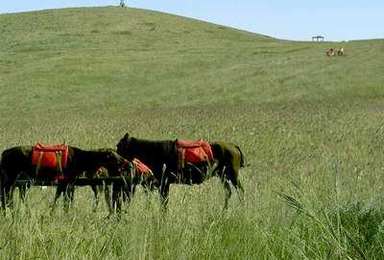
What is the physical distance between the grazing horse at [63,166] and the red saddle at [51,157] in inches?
0.9

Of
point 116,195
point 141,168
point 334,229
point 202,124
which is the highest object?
point 334,229

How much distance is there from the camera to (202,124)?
75.4 feet

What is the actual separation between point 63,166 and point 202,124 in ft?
49.3

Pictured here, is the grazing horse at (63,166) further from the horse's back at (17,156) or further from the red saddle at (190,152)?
the red saddle at (190,152)

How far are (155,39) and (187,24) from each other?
594 inches

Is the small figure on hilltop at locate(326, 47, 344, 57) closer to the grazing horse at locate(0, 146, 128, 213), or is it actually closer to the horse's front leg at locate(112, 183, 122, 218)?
the grazing horse at locate(0, 146, 128, 213)

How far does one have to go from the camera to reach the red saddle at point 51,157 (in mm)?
7965

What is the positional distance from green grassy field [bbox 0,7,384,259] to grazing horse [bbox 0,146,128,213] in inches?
15.3

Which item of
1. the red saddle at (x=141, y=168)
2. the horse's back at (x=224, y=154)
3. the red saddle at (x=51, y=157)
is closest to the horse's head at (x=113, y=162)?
the red saddle at (x=141, y=168)

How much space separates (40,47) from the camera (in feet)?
218

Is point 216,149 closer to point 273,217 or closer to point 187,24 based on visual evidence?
point 273,217

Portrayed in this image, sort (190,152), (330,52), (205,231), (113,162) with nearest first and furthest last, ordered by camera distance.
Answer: (205,231) → (113,162) → (190,152) → (330,52)

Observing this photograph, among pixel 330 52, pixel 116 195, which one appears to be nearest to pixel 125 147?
pixel 116 195

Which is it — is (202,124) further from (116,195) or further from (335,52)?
(335,52)
